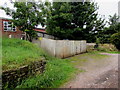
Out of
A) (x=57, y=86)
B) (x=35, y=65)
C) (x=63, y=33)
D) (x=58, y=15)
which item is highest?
(x=58, y=15)

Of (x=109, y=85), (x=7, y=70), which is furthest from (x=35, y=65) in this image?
(x=109, y=85)

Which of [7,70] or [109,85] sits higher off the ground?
[7,70]

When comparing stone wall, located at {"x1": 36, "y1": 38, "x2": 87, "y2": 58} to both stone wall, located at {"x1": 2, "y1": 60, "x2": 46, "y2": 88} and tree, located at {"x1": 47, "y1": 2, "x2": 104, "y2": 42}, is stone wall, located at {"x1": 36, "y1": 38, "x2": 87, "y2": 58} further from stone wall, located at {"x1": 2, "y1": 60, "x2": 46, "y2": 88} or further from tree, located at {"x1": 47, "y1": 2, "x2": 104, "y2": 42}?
tree, located at {"x1": 47, "y1": 2, "x2": 104, "y2": 42}

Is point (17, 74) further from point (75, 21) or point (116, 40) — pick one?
point (116, 40)

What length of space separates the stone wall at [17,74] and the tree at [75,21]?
699cm

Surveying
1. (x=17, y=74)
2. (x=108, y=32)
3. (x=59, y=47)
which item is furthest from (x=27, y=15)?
(x=108, y=32)

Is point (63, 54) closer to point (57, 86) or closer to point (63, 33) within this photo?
point (57, 86)

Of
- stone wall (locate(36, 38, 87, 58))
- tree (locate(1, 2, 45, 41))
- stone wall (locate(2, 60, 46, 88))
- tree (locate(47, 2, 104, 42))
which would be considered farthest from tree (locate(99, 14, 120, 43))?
stone wall (locate(2, 60, 46, 88))

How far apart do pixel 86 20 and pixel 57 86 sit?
9875 millimetres

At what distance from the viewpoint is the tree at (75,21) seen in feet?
31.7

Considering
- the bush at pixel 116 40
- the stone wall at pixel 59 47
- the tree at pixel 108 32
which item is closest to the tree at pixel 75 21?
the tree at pixel 108 32

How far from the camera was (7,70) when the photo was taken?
2322 mm

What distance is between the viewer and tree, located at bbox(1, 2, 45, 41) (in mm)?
6531

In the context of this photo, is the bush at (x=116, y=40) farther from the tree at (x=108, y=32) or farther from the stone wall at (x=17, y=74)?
the stone wall at (x=17, y=74)
